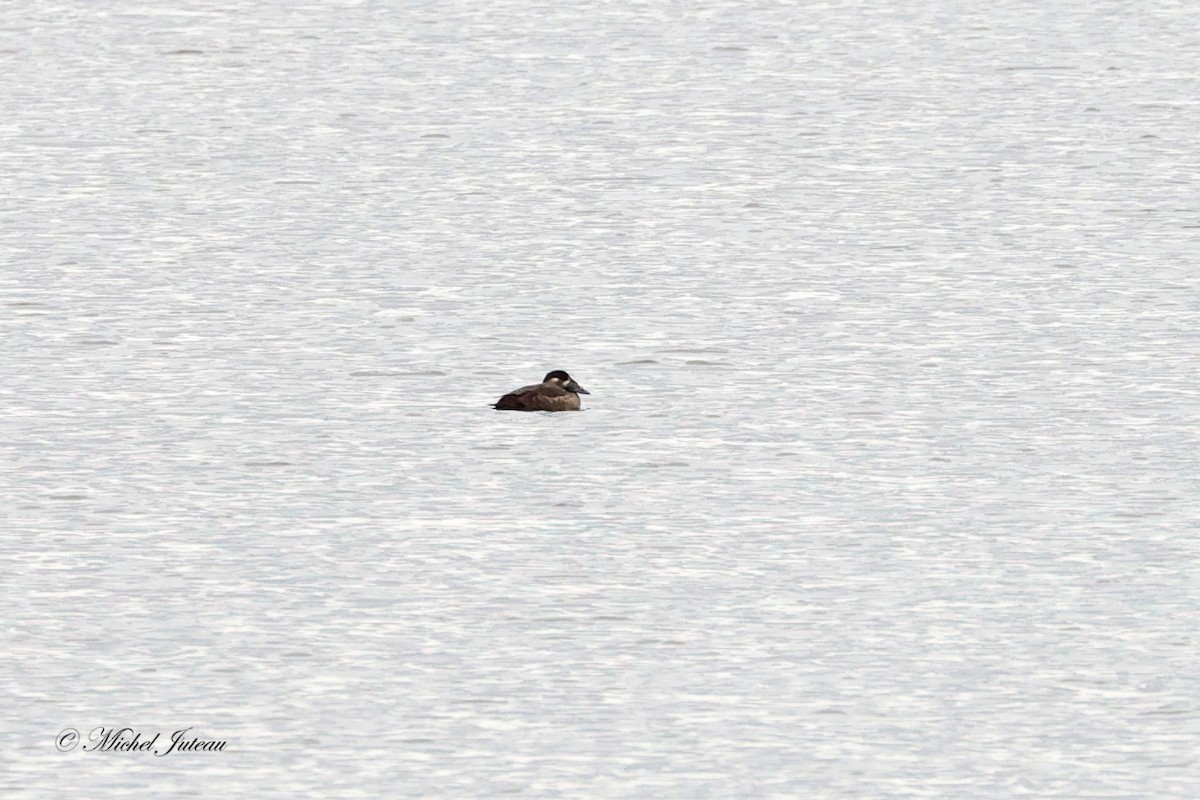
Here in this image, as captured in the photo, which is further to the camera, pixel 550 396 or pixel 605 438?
pixel 550 396

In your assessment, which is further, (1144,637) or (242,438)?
(242,438)

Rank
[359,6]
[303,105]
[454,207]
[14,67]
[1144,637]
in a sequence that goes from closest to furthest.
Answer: [1144,637] < [454,207] < [303,105] < [14,67] < [359,6]

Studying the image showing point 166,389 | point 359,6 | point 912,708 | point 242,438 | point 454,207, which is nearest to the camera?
point 912,708

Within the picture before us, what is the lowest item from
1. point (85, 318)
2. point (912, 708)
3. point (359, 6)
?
point (359, 6)

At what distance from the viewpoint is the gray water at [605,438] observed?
12547 mm

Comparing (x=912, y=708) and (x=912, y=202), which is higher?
(x=912, y=708)

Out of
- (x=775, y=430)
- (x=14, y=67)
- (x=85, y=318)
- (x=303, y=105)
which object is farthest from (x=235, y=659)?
(x=14, y=67)

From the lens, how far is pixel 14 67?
39.2 metres

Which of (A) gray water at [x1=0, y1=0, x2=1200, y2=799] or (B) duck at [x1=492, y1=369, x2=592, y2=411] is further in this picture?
(B) duck at [x1=492, y1=369, x2=592, y2=411]

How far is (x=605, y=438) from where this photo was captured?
1858 cm

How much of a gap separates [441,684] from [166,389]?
7.37 metres

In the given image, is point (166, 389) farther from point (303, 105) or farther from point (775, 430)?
point (303, 105)

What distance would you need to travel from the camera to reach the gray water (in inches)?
494

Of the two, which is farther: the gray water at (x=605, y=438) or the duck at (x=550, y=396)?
the duck at (x=550, y=396)
